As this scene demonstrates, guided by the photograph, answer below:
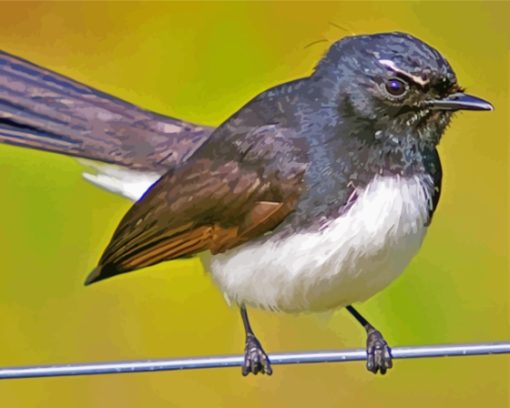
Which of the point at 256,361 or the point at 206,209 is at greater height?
the point at 206,209

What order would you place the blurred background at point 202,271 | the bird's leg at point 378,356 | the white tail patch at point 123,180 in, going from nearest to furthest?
1. the bird's leg at point 378,356
2. the white tail patch at point 123,180
3. the blurred background at point 202,271

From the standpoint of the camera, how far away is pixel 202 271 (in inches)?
169

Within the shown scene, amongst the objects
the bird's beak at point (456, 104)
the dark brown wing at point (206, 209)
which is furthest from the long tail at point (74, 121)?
the bird's beak at point (456, 104)

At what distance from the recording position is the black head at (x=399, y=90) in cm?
296

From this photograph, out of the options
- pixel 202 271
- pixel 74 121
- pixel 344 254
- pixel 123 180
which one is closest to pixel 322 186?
pixel 344 254

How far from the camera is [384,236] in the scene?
2.95m

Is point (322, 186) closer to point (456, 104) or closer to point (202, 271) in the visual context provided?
point (456, 104)

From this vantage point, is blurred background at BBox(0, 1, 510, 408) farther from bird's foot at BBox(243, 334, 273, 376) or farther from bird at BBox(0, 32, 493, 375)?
bird at BBox(0, 32, 493, 375)

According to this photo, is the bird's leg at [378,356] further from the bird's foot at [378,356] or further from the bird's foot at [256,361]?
the bird's foot at [256,361]

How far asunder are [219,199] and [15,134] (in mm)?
644

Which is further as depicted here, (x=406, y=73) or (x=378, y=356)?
(x=378, y=356)

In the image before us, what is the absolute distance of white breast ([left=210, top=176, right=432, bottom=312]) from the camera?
2.94m

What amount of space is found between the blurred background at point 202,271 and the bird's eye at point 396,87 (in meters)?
1.27

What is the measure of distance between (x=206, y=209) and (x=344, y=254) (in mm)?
293
